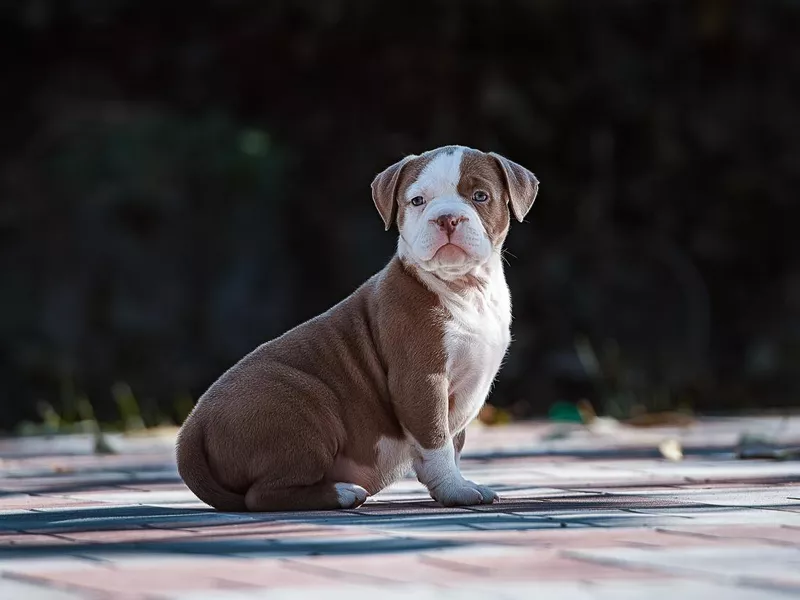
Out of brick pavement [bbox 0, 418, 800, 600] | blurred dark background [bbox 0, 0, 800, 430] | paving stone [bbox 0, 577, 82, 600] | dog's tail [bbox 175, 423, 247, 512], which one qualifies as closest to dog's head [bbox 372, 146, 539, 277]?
brick pavement [bbox 0, 418, 800, 600]

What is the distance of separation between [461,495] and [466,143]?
9008mm

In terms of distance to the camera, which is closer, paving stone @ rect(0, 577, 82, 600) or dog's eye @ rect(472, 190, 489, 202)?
paving stone @ rect(0, 577, 82, 600)

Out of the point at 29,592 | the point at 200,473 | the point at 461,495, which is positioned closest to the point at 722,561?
the point at 461,495

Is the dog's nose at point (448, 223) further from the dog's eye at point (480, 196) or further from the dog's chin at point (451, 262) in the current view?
the dog's eye at point (480, 196)

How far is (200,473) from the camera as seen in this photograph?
4.12 metres

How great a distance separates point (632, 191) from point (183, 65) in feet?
14.9

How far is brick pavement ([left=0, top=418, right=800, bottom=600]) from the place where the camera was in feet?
8.64

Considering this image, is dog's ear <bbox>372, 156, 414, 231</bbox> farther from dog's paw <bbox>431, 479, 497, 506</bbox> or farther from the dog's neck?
dog's paw <bbox>431, 479, 497, 506</bbox>

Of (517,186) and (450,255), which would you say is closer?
(450,255)

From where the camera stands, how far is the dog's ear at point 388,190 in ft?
14.5

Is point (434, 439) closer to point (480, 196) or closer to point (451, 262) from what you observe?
point (451, 262)

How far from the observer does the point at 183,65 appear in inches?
540

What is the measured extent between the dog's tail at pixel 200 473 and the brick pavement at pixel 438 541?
96 millimetres

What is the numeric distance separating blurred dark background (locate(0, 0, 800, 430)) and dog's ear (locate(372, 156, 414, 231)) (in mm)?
8337
